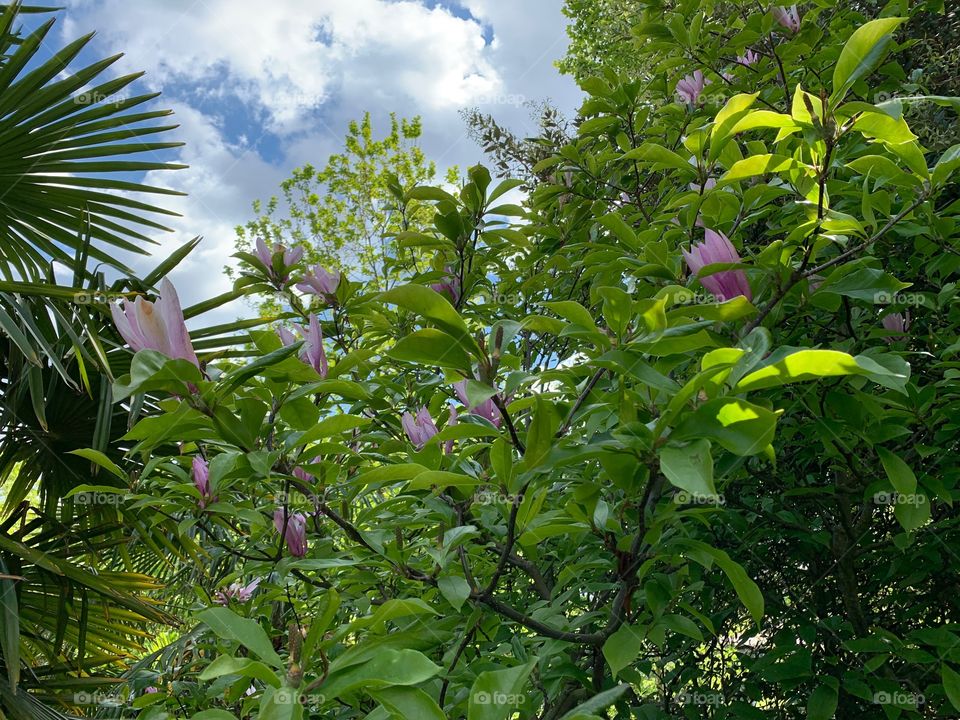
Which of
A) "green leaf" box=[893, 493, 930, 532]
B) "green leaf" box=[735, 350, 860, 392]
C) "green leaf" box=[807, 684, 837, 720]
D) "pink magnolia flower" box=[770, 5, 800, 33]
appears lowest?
"green leaf" box=[807, 684, 837, 720]

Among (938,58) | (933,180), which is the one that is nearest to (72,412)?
(933,180)

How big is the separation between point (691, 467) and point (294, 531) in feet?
2.81

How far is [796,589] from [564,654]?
0.89 metres

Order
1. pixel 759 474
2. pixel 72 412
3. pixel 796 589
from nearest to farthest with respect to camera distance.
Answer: pixel 759 474, pixel 796 589, pixel 72 412

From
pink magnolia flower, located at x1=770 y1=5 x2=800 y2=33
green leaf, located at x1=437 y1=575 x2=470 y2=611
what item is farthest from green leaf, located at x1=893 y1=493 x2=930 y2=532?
pink magnolia flower, located at x1=770 y1=5 x2=800 y2=33

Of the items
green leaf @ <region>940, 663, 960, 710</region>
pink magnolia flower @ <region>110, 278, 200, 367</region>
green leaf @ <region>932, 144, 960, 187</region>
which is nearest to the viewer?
pink magnolia flower @ <region>110, 278, 200, 367</region>

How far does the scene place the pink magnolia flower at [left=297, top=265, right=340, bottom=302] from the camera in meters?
1.72

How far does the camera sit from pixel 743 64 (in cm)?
195

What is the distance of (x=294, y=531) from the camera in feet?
4.24

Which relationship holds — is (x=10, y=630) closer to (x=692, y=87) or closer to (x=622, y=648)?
(x=622, y=648)

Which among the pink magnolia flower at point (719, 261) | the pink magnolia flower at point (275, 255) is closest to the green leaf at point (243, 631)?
the pink magnolia flower at point (719, 261)

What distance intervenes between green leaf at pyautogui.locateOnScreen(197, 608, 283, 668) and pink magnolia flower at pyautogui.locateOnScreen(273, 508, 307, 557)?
1.82 feet

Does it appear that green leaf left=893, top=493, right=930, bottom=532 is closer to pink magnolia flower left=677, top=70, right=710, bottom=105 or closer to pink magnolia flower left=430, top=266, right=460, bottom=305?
pink magnolia flower left=430, top=266, right=460, bottom=305

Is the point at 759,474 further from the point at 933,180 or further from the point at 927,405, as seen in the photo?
the point at 933,180
